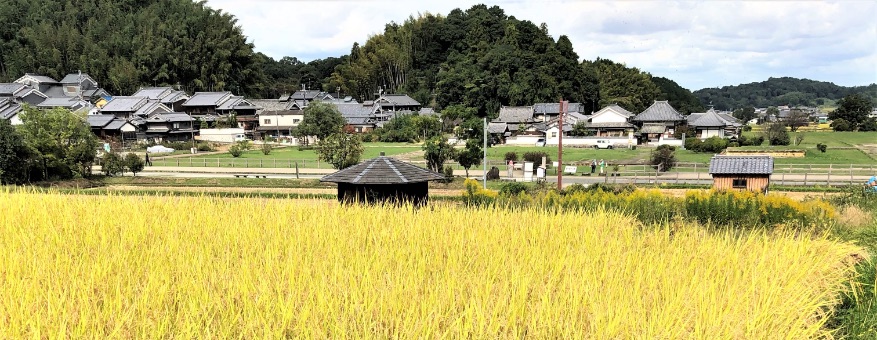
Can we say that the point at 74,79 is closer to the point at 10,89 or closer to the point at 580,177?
the point at 10,89

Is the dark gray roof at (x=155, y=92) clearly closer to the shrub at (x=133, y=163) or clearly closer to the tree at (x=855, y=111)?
the shrub at (x=133, y=163)

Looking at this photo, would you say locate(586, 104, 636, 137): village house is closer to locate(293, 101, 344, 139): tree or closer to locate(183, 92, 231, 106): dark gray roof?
locate(293, 101, 344, 139): tree

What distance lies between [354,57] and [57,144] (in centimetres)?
7347

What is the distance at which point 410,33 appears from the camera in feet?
296

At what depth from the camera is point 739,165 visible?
1950cm

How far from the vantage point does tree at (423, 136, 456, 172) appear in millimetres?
28000

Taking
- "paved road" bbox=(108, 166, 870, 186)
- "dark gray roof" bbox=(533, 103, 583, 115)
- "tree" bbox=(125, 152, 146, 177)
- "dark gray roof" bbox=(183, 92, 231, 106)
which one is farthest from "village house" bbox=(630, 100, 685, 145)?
"dark gray roof" bbox=(183, 92, 231, 106)

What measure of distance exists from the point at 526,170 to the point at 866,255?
20087mm

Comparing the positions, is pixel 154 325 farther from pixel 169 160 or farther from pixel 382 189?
pixel 169 160

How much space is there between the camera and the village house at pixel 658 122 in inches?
2137

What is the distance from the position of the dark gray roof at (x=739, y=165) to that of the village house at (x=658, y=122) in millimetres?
34792

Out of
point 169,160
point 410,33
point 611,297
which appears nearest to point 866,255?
point 611,297

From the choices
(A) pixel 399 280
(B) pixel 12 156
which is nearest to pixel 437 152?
(B) pixel 12 156

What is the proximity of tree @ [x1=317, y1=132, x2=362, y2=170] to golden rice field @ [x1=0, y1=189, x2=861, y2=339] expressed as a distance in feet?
63.6
